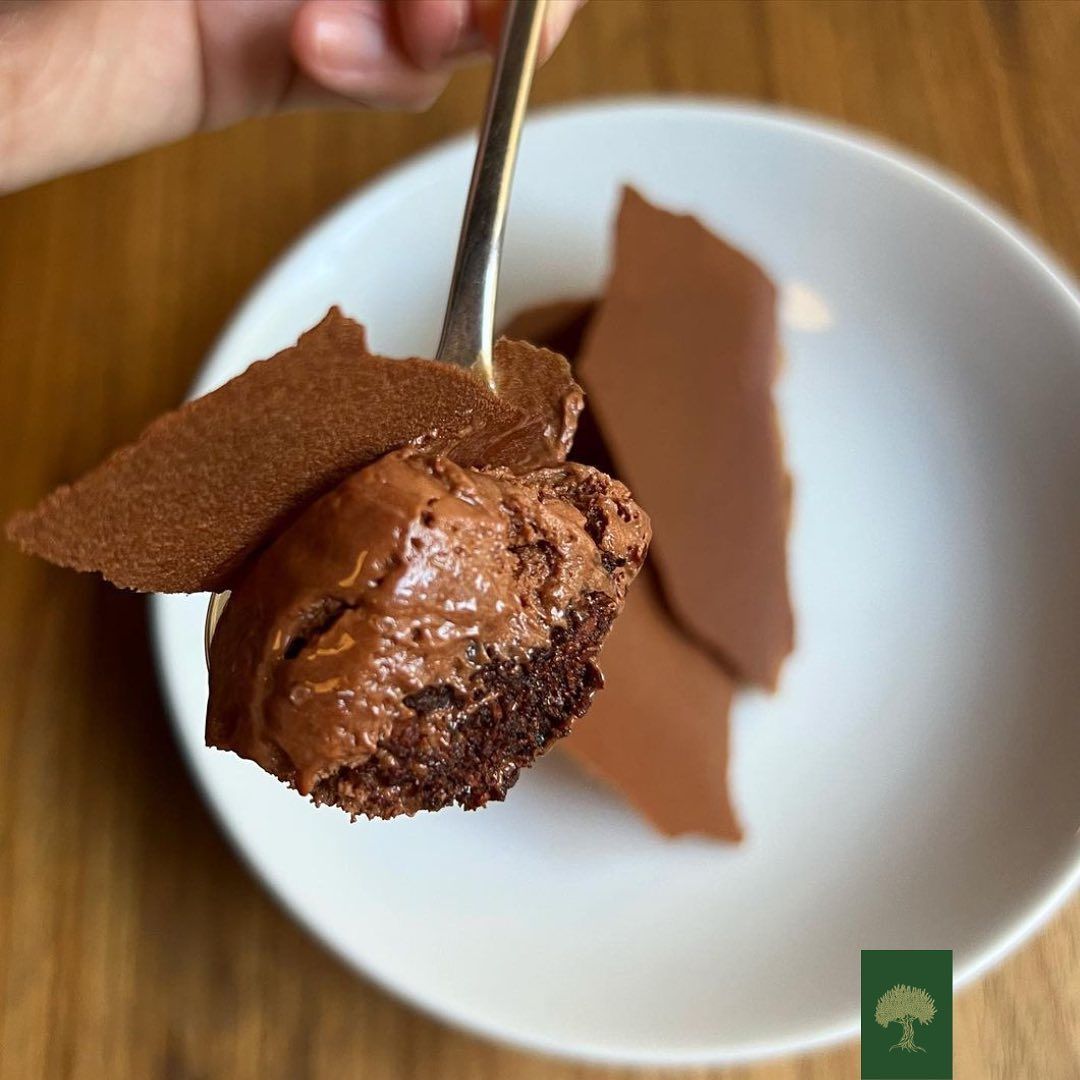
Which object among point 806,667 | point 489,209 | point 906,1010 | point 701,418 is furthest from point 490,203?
point 906,1010

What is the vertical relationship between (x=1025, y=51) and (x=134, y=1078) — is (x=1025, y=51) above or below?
above

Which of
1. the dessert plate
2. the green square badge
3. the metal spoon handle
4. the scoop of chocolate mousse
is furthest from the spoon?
the green square badge

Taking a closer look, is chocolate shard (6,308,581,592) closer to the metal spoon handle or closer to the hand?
the metal spoon handle

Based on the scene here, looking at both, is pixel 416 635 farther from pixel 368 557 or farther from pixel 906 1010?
pixel 906 1010

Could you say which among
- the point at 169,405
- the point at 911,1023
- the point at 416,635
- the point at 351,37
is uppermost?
the point at 351,37

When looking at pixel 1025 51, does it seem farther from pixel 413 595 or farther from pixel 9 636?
pixel 9 636

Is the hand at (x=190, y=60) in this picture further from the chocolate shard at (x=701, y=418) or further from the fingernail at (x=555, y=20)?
the chocolate shard at (x=701, y=418)

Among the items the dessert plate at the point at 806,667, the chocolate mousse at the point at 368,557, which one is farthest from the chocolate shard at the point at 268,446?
the dessert plate at the point at 806,667

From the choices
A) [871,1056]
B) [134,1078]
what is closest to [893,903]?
[871,1056]
